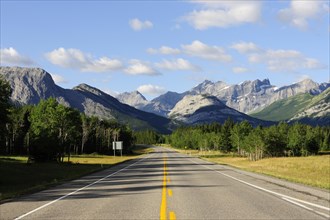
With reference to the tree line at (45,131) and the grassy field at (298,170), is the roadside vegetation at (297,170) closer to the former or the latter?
the grassy field at (298,170)

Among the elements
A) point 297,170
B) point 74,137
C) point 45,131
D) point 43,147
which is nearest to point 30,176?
point 43,147

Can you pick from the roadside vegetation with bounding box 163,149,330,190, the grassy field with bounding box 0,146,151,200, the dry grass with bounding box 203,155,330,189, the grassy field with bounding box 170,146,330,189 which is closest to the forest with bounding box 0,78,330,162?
the grassy field with bounding box 0,146,151,200

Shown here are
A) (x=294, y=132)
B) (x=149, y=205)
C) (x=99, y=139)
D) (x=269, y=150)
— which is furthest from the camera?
(x=99, y=139)

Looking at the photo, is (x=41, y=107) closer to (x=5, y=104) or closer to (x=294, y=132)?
(x=5, y=104)

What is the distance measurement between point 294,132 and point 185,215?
135797 mm

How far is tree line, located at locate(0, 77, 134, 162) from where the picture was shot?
50.8 meters

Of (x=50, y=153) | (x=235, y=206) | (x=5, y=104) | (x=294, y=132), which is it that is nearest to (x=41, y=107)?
(x=50, y=153)

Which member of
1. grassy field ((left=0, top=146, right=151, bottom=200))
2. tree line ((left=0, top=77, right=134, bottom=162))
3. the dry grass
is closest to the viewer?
grassy field ((left=0, top=146, right=151, bottom=200))

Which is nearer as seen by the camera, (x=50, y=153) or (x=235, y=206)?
(x=235, y=206)

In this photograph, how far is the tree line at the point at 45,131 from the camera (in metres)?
50.8

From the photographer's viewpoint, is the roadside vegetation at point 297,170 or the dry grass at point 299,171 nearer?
the dry grass at point 299,171

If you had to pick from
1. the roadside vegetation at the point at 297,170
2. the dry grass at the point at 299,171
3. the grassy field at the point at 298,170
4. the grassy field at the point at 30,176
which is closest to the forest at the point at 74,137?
the grassy field at the point at 30,176

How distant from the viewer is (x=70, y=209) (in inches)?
526

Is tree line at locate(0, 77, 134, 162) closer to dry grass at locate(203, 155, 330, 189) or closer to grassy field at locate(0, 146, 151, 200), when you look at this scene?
grassy field at locate(0, 146, 151, 200)
